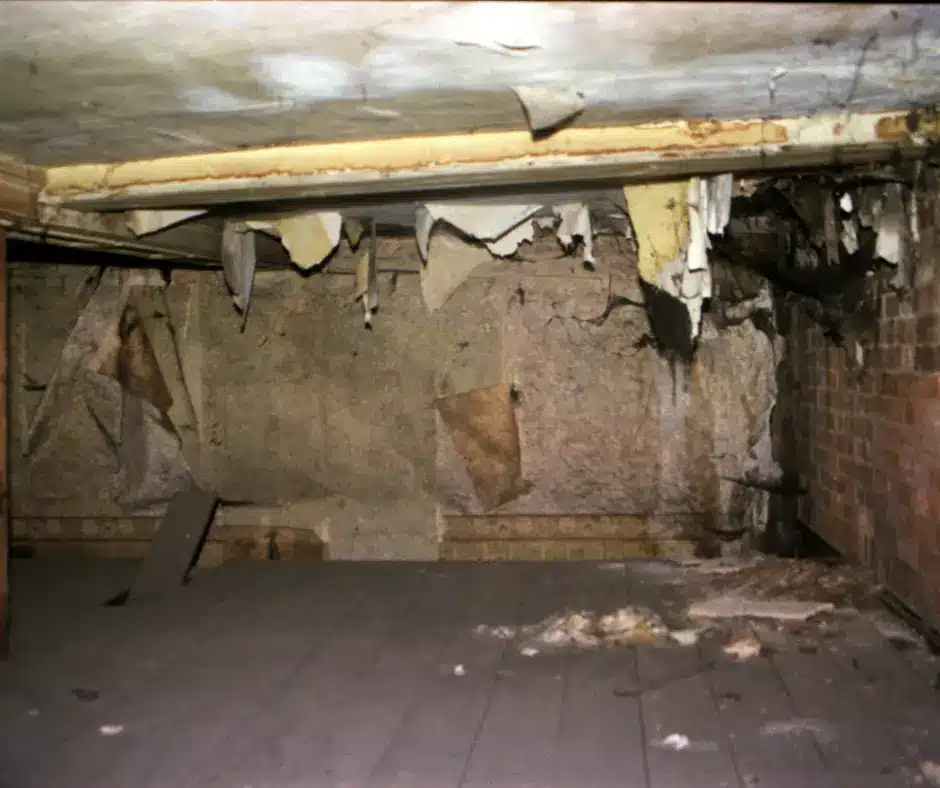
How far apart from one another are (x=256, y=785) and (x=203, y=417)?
3.32 metres

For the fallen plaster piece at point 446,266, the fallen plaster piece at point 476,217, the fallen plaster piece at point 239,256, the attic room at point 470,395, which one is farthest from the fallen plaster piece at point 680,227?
the fallen plaster piece at point 239,256

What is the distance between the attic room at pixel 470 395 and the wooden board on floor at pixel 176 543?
0.10 ft

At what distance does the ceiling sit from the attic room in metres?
0.02

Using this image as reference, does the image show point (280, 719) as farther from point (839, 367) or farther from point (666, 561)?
point (839, 367)

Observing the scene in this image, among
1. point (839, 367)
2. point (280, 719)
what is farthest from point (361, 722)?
point (839, 367)

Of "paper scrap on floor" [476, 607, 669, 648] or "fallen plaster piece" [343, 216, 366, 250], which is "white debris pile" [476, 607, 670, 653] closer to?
"paper scrap on floor" [476, 607, 669, 648]

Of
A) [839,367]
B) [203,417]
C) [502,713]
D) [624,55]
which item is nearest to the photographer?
[624,55]

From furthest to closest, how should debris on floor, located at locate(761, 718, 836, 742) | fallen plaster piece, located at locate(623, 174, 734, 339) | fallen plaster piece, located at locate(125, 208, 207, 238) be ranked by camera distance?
fallen plaster piece, located at locate(125, 208, 207, 238), fallen plaster piece, located at locate(623, 174, 734, 339), debris on floor, located at locate(761, 718, 836, 742)

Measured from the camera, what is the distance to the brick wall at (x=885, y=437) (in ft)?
9.90

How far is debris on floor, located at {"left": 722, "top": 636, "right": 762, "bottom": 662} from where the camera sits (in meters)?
3.08

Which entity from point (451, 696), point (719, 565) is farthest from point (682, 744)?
point (719, 565)

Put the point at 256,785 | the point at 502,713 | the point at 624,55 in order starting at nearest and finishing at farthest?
the point at 624,55 < the point at 256,785 < the point at 502,713

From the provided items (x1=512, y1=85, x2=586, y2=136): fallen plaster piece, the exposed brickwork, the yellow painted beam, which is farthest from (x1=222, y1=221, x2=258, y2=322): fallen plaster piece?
(x1=512, y1=85, x2=586, y2=136): fallen plaster piece

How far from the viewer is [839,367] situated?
13.3ft
